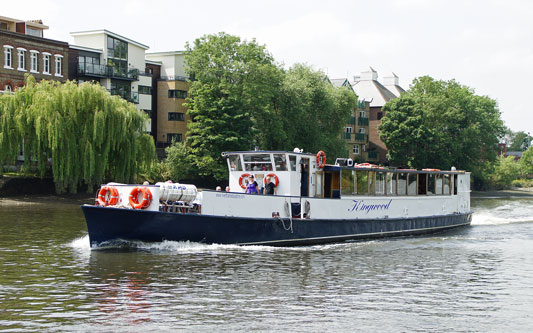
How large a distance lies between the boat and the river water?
73cm

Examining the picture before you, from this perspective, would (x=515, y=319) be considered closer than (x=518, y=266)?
Yes

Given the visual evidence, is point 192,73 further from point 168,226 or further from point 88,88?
point 168,226

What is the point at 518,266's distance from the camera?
2516 cm

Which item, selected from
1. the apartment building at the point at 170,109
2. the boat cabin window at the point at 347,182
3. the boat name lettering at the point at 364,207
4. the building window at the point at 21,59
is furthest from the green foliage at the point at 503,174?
the boat cabin window at the point at 347,182

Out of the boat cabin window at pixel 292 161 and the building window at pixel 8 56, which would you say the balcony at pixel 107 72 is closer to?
the building window at pixel 8 56

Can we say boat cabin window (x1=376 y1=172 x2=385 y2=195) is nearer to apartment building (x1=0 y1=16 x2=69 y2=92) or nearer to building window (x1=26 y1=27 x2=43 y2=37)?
apartment building (x1=0 y1=16 x2=69 y2=92)

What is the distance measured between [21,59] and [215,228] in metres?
45.8

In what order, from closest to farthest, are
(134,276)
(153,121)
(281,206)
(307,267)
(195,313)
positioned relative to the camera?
1. (195,313)
2. (134,276)
3. (307,267)
4. (281,206)
5. (153,121)

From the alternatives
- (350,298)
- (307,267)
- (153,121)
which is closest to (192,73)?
(153,121)

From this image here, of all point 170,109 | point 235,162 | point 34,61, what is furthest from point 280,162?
point 170,109

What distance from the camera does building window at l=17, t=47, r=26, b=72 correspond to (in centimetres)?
6475

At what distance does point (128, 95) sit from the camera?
77.7 metres

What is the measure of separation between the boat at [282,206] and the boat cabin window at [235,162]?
0.05 metres

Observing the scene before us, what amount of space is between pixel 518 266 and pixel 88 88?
3840cm
